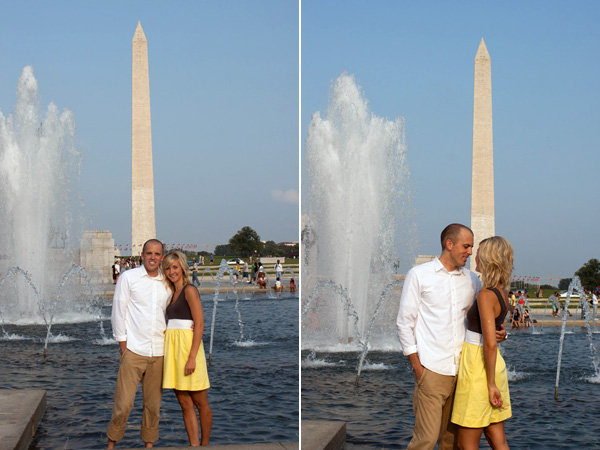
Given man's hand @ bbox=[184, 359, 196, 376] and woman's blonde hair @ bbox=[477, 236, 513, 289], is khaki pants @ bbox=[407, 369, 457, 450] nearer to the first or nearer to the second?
woman's blonde hair @ bbox=[477, 236, 513, 289]

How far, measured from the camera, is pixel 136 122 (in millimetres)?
32500

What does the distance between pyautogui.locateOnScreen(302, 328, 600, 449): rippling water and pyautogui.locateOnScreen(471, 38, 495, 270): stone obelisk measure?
17.2 m

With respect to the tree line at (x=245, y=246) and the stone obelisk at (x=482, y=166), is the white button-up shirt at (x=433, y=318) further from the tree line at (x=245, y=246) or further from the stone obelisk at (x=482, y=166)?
the tree line at (x=245, y=246)

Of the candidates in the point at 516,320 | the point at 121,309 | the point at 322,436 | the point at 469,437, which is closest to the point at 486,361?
the point at 469,437

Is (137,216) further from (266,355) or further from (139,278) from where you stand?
(139,278)

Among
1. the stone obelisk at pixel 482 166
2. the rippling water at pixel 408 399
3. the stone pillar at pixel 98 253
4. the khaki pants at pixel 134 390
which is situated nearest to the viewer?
the khaki pants at pixel 134 390

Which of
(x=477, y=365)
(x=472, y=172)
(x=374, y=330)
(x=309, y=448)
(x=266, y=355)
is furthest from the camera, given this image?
(x=472, y=172)

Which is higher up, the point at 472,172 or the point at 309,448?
the point at 472,172

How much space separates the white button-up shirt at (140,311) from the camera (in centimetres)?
414

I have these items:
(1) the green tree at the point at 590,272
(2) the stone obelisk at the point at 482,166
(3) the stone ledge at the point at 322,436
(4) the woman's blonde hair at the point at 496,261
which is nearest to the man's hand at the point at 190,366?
(3) the stone ledge at the point at 322,436

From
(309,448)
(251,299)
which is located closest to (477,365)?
(309,448)

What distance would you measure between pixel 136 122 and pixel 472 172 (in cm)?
1423

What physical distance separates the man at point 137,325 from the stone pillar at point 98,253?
79.7 feet

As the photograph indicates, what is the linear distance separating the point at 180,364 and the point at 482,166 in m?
26.4
